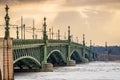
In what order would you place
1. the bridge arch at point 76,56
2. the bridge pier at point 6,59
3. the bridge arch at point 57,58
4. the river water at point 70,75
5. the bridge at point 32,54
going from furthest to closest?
1. the bridge arch at point 76,56
2. the bridge arch at point 57,58
3. the river water at point 70,75
4. the bridge at point 32,54
5. the bridge pier at point 6,59

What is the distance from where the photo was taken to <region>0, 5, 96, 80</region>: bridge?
59944mm

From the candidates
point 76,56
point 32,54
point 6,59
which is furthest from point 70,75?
point 76,56

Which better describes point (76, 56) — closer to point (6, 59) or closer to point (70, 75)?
point (70, 75)

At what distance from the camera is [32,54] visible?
266ft

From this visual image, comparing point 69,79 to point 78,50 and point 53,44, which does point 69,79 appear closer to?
point 53,44

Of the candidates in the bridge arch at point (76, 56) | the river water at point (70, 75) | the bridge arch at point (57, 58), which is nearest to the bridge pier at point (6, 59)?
the river water at point (70, 75)

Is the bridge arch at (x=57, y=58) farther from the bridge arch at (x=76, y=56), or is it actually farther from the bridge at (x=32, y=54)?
the bridge arch at (x=76, y=56)

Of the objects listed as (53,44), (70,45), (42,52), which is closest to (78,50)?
(70,45)

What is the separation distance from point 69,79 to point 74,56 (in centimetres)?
6905

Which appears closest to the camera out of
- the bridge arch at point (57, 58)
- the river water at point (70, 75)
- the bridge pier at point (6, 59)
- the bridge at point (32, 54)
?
the bridge pier at point (6, 59)

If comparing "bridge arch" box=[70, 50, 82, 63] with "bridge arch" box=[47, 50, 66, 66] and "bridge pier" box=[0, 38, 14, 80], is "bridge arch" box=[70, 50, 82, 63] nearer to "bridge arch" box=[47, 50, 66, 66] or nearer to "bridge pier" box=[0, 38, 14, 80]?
"bridge arch" box=[47, 50, 66, 66]

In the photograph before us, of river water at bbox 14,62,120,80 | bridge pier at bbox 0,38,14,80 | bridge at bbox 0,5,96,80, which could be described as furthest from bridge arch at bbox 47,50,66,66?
bridge pier at bbox 0,38,14,80

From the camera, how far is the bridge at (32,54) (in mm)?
59944

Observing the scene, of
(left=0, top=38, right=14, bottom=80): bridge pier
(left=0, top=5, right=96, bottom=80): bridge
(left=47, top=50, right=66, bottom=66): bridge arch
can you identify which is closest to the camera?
(left=0, top=38, right=14, bottom=80): bridge pier
